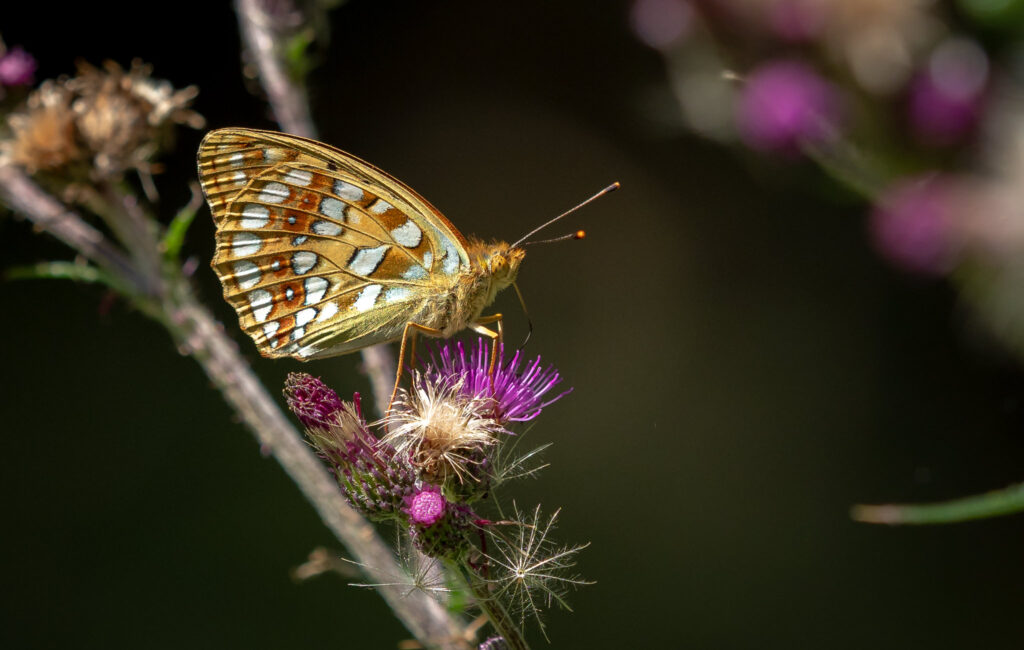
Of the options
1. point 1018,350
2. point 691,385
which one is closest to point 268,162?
point 1018,350

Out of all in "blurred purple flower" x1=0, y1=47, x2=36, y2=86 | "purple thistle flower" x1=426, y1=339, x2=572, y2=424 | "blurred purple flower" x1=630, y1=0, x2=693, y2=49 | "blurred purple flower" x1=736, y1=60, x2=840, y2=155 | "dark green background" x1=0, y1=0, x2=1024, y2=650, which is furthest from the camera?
"dark green background" x1=0, y1=0, x2=1024, y2=650

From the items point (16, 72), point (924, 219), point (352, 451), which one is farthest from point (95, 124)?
point (924, 219)

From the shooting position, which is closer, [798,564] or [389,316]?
[389,316]

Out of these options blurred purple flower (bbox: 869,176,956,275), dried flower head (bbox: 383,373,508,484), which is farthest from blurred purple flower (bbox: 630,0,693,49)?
dried flower head (bbox: 383,373,508,484)

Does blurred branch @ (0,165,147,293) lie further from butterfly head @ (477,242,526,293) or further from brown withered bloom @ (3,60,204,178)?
butterfly head @ (477,242,526,293)

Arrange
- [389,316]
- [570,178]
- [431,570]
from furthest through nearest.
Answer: [570,178] → [389,316] → [431,570]

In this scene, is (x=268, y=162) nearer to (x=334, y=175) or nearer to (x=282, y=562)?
(x=334, y=175)

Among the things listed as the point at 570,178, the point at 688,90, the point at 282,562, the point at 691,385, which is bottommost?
the point at 691,385

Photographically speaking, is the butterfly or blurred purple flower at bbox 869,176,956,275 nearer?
the butterfly
